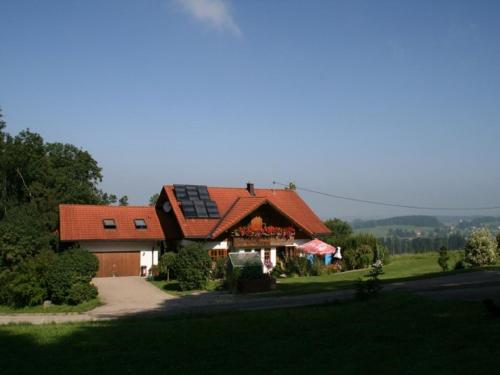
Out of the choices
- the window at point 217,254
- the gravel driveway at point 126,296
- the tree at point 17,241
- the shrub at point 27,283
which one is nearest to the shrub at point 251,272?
the gravel driveway at point 126,296

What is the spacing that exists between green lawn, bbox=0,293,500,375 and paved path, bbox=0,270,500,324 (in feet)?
12.4

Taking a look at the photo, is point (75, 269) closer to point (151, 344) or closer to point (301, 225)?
point (151, 344)

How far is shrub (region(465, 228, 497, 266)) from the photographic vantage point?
101ft

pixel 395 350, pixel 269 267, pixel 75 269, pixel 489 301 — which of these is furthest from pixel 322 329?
pixel 269 267

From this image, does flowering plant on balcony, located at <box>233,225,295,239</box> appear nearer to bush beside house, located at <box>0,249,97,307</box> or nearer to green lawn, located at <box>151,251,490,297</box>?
green lawn, located at <box>151,251,490,297</box>

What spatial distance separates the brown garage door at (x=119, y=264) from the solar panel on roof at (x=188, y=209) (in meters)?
4.24

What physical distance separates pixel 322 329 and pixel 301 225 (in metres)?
24.0

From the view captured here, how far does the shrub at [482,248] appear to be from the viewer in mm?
30828

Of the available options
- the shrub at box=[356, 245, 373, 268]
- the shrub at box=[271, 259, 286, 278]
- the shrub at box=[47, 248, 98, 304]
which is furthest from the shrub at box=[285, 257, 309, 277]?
the shrub at box=[47, 248, 98, 304]

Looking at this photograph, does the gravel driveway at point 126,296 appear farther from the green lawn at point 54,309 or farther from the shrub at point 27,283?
the shrub at point 27,283

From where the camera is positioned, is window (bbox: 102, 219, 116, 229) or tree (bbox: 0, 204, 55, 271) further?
window (bbox: 102, 219, 116, 229)

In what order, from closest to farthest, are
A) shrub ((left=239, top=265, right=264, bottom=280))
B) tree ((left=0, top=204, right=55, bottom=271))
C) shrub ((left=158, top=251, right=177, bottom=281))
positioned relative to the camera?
shrub ((left=239, top=265, right=264, bottom=280)) → tree ((left=0, top=204, right=55, bottom=271)) → shrub ((left=158, top=251, right=177, bottom=281))

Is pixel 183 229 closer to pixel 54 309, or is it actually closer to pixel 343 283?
pixel 343 283

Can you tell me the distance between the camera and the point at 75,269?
24344 mm
